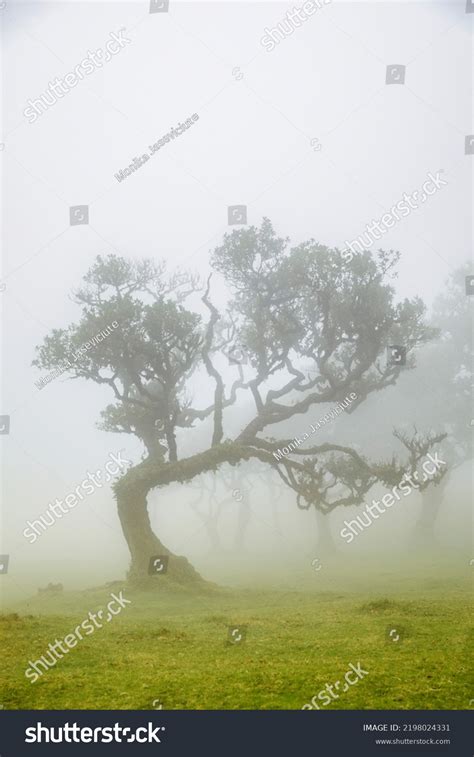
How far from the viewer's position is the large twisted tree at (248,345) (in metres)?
31.6

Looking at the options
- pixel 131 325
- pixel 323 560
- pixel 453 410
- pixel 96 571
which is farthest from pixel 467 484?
pixel 131 325

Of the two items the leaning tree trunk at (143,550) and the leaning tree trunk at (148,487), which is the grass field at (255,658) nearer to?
the leaning tree trunk at (143,550)

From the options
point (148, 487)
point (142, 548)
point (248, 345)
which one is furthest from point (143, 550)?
point (248, 345)

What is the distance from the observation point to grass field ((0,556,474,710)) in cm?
1269

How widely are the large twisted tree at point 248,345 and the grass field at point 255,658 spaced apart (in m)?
8.54

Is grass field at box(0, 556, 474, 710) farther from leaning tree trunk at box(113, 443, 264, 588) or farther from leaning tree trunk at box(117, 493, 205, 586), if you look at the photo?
leaning tree trunk at box(113, 443, 264, 588)

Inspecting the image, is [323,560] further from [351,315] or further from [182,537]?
[182,537]

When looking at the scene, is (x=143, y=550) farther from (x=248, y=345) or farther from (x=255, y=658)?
(x=255, y=658)

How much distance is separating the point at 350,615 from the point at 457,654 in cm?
645

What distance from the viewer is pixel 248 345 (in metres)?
34.0

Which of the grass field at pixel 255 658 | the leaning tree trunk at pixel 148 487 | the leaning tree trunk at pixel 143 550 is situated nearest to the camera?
the grass field at pixel 255 658

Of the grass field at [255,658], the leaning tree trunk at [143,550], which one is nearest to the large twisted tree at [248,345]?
the leaning tree trunk at [143,550]

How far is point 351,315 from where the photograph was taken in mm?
32719

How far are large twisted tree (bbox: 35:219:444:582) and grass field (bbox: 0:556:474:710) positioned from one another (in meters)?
8.54
